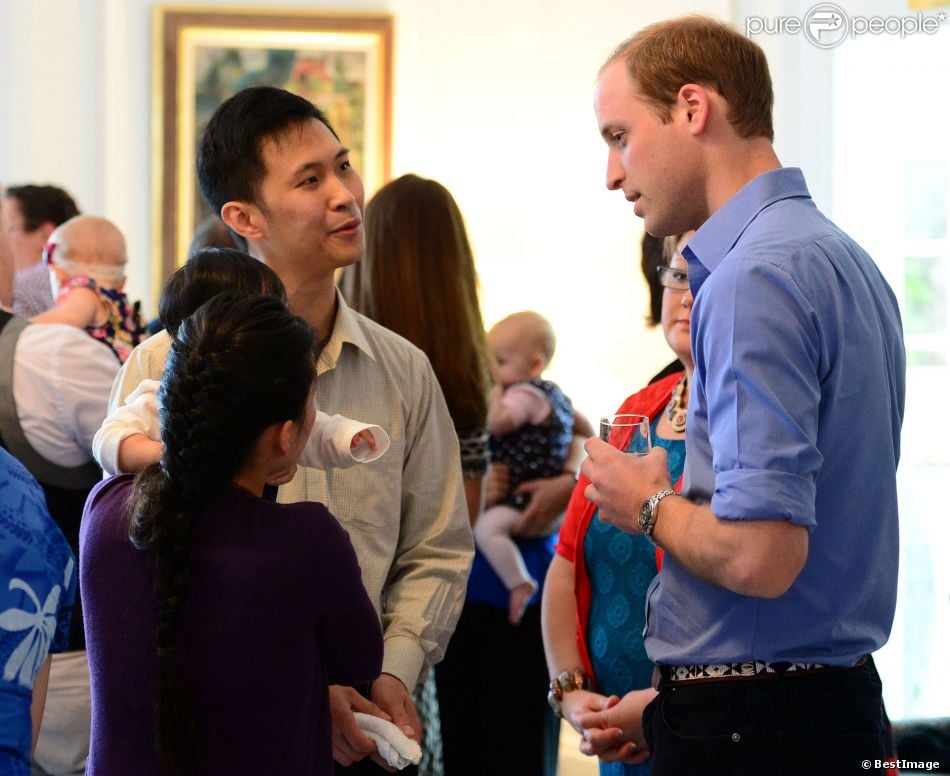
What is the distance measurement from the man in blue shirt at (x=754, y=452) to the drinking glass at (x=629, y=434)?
35 millimetres

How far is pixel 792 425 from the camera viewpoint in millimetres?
1453

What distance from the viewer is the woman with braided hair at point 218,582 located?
154 cm

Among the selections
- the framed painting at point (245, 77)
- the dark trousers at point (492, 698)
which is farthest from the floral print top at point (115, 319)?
the framed painting at point (245, 77)

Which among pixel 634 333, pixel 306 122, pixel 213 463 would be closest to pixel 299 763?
pixel 213 463

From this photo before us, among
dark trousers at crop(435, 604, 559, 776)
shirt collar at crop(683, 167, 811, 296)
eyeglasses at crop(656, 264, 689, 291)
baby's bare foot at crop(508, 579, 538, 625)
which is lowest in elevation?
dark trousers at crop(435, 604, 559, 776)

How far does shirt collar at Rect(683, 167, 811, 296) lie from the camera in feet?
5.44

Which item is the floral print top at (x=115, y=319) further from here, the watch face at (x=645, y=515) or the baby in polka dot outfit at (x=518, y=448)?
the watch face at (x=645, y=515)

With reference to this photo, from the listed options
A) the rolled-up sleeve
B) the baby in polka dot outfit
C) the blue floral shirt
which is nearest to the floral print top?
the baby in polka dot outfit

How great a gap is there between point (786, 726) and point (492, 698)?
6.08 ft

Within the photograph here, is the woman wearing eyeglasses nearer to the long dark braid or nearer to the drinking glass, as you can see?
the drinking glass

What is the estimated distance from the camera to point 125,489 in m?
1.65

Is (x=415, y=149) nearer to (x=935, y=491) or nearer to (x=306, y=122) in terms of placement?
(x=935, y=491)

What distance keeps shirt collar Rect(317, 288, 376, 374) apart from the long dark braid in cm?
53


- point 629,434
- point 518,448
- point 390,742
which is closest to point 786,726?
point 629,434
